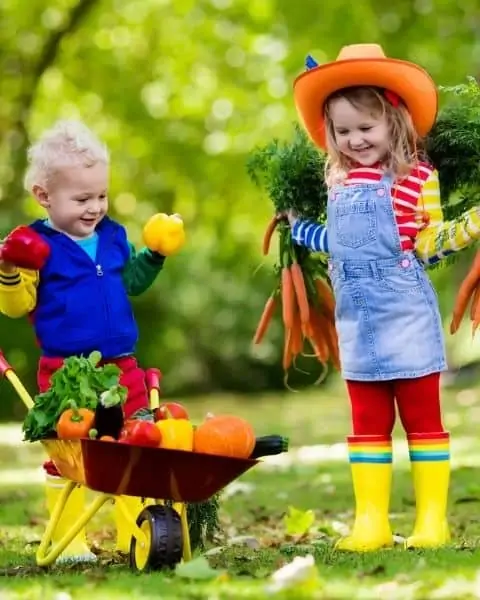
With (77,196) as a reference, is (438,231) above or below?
below

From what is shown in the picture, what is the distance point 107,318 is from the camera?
15.5ft

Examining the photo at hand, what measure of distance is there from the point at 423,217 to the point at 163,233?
0.94 metres

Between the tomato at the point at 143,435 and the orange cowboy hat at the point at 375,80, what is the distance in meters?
1.43

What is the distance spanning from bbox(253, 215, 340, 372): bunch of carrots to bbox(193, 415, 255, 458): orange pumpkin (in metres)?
1.11

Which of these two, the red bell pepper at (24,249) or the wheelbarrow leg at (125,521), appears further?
the wheelbarrow leg at (125,521)

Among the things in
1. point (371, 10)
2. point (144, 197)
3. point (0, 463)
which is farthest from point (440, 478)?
point (144, 197)

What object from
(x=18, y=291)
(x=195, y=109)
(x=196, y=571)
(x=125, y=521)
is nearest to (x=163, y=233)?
(x=18, y=291)

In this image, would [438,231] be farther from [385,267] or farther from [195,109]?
[195,109]

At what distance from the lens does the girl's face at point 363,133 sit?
180 inches

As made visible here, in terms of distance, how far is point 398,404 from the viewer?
4637 mm

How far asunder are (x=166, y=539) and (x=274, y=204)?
63.5 inches

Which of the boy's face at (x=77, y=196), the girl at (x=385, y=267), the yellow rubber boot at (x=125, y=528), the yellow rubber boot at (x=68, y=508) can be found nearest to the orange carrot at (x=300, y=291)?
the girl at (x=385, y=267)

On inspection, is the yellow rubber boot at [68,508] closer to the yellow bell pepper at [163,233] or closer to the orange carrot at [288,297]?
the yellow bell pepper at [163,233]

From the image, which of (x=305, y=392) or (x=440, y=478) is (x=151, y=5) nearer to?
(x=305, y=392)
